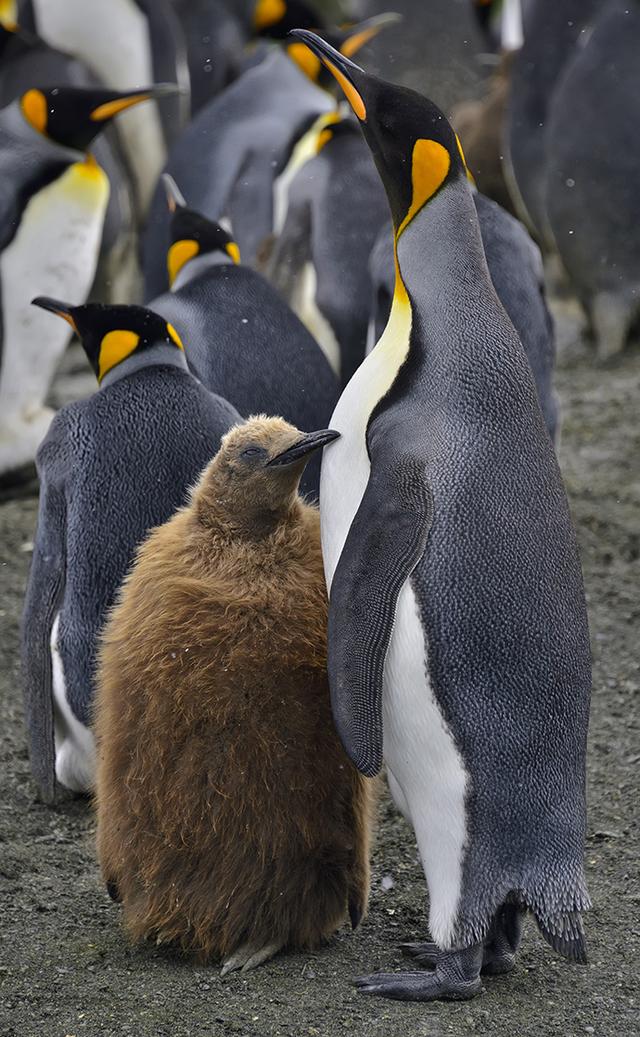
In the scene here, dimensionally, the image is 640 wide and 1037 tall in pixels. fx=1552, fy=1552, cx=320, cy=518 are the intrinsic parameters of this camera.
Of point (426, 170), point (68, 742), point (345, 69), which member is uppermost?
point (345, 69)

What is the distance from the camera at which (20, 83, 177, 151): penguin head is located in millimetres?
5590

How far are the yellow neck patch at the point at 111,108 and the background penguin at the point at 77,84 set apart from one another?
2.14 metres

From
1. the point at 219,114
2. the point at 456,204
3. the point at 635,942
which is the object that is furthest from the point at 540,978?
the point at 219,114

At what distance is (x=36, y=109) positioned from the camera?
18.5 feet

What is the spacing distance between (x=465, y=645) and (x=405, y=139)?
89 centimetres

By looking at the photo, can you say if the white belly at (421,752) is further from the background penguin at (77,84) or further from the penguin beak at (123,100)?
the background penguin at (77,84)

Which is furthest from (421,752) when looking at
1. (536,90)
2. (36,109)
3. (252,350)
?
(536,90)

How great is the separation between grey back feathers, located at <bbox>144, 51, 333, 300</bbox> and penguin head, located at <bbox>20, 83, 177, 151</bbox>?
599 mm

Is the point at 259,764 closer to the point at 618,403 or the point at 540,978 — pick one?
the point at 540,978

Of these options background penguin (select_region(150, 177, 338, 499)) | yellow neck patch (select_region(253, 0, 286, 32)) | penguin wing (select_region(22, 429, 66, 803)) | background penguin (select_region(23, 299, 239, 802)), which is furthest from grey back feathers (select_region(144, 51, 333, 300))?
penguin wing (select_region(22, 429, 66, 803))

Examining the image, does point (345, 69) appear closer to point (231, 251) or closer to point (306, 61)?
point (231, 251)

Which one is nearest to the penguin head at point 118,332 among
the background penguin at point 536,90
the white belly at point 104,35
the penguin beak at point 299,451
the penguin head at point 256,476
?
the penguin head at point 256,476

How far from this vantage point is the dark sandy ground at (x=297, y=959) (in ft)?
7.81

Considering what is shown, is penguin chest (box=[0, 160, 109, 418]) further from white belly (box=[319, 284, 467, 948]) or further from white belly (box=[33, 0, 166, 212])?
white belly (box=[319, 284, 467, 948])
